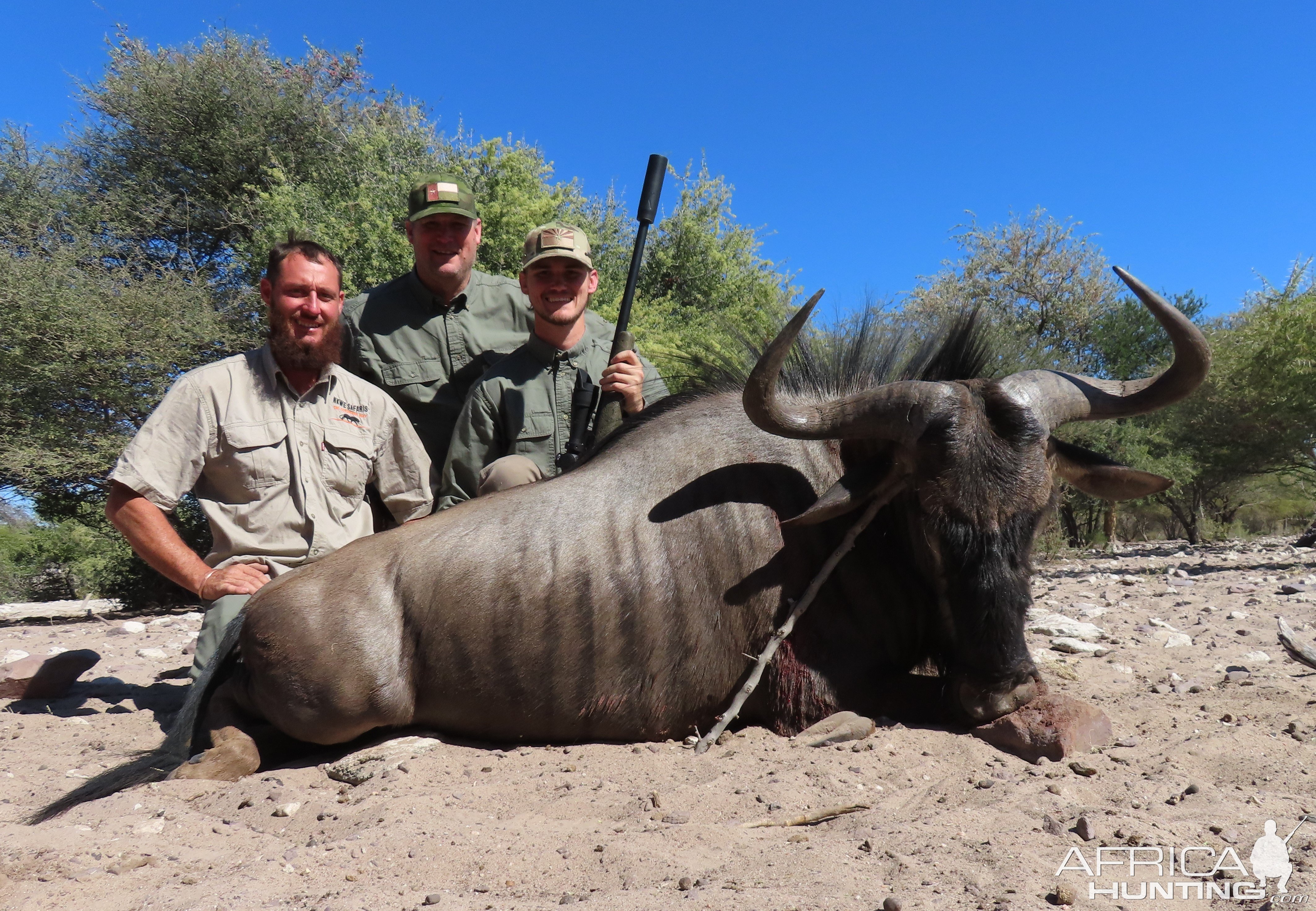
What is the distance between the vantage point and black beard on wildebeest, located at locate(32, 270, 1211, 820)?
11.1ft

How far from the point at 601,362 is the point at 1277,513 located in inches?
1175

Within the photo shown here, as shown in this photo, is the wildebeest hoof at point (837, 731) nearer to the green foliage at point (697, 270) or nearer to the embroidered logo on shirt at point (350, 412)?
the embroidered logo on shirt at point (350, 412)

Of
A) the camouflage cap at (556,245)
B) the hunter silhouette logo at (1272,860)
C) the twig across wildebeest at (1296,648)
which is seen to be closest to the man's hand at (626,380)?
the camouflage cap at (556,245)

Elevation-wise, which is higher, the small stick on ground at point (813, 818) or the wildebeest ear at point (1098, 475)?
the wildebeest ear at point (1098, 475)

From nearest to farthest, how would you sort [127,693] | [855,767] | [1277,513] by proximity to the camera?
[855,767] < [127,693] < [1277,513]

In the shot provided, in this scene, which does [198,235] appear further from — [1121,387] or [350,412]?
[1121,387]

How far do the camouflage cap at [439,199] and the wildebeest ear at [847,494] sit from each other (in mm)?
3678

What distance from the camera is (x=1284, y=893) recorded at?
206 centimetres

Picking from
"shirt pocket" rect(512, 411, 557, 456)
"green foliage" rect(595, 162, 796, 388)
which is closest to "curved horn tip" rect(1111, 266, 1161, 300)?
"shirt pocket" rect(512, 411, 557, 456)

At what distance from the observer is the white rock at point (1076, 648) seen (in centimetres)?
483

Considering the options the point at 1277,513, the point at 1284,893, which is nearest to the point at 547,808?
the point at 1284,893

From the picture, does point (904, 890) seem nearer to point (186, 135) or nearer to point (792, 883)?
point (792, 883)

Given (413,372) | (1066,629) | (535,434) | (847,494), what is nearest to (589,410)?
(535,434)

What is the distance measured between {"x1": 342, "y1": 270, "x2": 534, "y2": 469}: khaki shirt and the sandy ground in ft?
8.59
